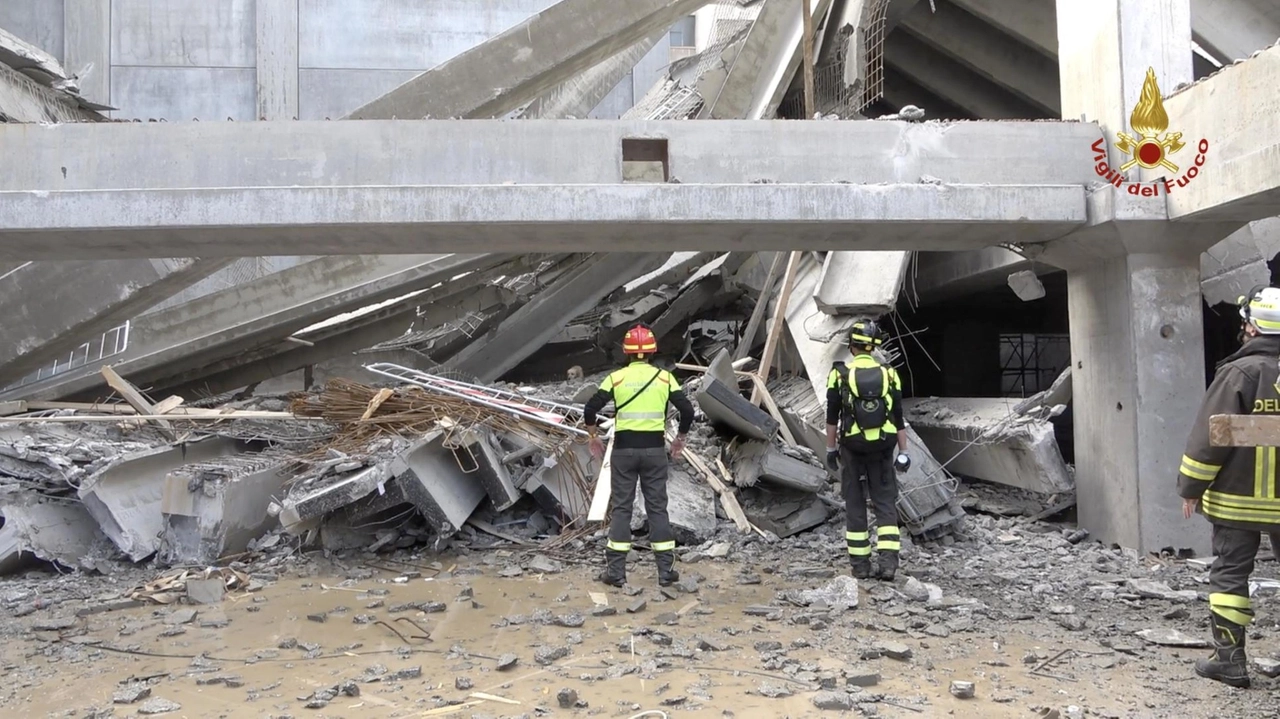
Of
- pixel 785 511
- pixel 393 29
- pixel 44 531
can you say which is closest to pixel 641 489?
pixel 785 511

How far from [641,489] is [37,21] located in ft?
54.2

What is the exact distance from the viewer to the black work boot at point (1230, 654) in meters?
4.19

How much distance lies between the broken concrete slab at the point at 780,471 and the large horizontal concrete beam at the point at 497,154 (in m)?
2.37

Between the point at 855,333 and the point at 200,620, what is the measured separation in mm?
4625

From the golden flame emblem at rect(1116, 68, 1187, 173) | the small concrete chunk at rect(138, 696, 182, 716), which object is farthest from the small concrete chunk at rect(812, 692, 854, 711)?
the golden flame emblem at rect(1116, 68, 1187, 173)

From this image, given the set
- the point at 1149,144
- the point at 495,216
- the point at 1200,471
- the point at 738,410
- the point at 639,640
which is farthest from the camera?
the point at 738,410

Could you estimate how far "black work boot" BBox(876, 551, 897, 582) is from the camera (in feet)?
20.3

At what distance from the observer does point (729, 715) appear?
12.7ft

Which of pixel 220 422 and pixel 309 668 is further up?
pixel 220 422

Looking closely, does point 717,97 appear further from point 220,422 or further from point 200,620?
point 200,620

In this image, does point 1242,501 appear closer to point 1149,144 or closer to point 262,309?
point 1149,144

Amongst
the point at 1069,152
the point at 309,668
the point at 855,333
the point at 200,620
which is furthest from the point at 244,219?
the point at 1069,152

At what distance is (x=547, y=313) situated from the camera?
12586 millimetres

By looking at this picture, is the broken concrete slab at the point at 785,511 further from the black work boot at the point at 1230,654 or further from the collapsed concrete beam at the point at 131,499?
the collapsed concrete beam at the point at 131,499
